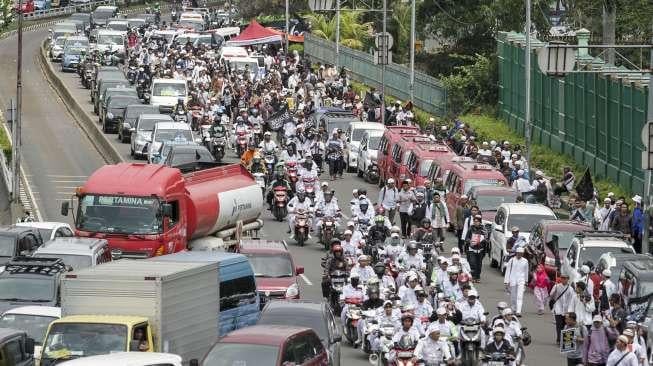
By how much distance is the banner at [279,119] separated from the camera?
6302cm

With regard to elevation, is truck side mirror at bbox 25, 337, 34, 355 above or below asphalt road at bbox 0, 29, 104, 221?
above

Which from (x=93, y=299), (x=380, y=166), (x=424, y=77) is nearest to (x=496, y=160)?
(x=380, y=166)

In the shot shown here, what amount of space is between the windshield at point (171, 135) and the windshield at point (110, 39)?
1375 inches

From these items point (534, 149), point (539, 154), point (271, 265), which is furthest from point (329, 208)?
point (534, 149)

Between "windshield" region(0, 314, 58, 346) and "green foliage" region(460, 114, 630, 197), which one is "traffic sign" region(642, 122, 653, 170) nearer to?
"green foliage" region(460, 114, 630, 197)

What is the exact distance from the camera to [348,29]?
93875 millimetres

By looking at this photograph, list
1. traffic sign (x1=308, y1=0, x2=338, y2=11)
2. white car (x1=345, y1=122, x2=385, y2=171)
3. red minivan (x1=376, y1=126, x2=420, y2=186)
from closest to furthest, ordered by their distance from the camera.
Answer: red minivan (x1=376, y1=126, x2=420, y2=186) < white car (x1=345, y1=122, x2=385, y2=171) < traffic sign (x1=308, y1=0, x2=338, y2=11)

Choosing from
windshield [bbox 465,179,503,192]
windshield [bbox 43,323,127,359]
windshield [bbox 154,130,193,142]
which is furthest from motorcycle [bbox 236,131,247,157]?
windshield [bbox 43,323,127,359]

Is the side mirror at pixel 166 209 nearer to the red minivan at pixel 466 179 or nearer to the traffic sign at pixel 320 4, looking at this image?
the red minivan at pixel 466 179

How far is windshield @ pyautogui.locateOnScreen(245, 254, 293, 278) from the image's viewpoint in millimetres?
34028

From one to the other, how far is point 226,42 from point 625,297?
62493 mm

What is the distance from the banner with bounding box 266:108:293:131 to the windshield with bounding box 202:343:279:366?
38.9 metres

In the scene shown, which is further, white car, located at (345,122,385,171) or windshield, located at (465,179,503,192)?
white car, located at (345,122,385,171)

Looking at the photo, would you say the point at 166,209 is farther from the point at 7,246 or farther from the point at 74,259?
the point at 74,259
